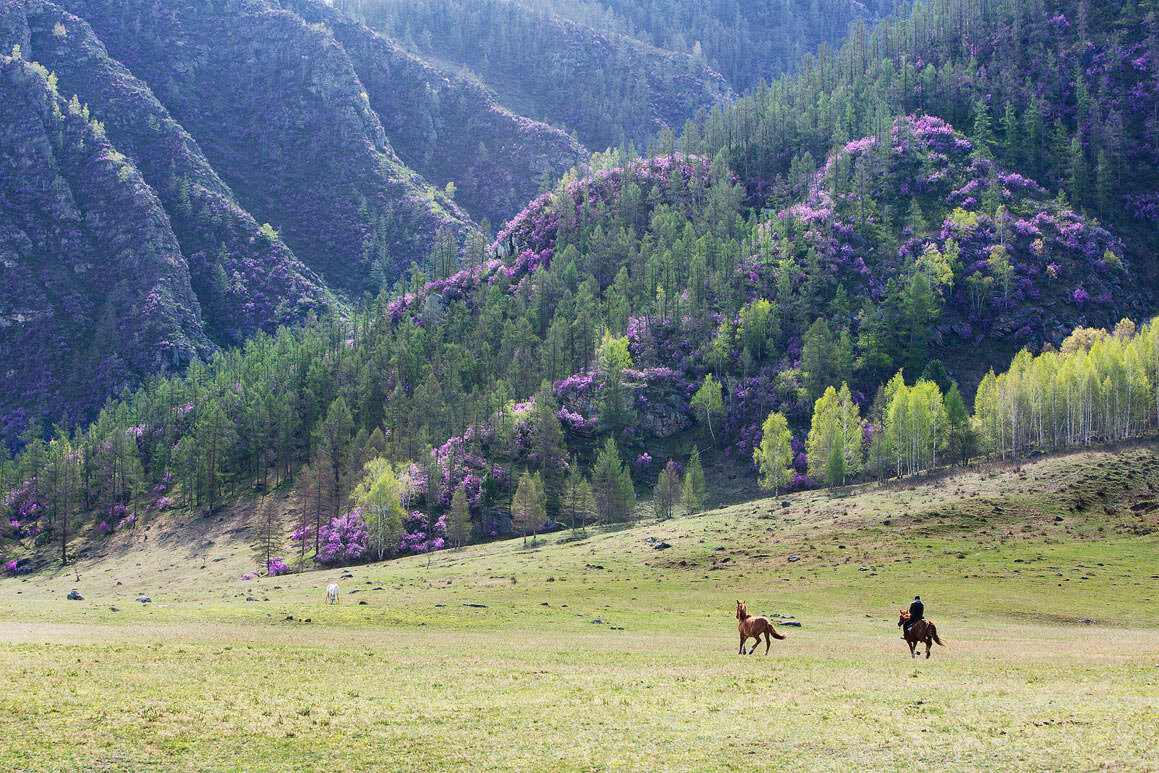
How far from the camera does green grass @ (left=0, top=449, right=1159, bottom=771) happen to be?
22.7 metres

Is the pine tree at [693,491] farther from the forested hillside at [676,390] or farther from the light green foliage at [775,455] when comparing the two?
the light green foliage at [775,455]

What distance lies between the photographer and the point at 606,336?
544 feet

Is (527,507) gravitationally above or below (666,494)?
below

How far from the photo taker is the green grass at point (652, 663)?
2273 centimetres

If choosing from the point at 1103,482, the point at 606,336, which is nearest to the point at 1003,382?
the point at 1103,482

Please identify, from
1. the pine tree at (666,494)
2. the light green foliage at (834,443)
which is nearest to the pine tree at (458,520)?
the pine tree at (666,494)

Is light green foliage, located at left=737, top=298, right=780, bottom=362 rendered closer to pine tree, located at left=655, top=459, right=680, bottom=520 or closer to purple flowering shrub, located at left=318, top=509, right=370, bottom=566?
pine tree, located at left=655, top=459, right=680, bottom=520

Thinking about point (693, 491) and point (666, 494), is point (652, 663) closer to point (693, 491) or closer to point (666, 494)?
point (666, 494)

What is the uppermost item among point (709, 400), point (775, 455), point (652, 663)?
point (709, 400)

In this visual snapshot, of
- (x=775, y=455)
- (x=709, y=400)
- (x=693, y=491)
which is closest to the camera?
(x=693, y=491)

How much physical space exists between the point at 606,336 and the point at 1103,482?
9099 centimetres

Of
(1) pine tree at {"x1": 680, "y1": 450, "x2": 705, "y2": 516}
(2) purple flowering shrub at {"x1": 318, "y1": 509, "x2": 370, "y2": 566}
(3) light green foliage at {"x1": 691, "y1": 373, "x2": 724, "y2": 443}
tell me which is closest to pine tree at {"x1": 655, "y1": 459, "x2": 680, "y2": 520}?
(1) pine tree at {"x1": 680, "y1": 450, "x2": 705, "y2": 516}

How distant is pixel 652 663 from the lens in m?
39.3

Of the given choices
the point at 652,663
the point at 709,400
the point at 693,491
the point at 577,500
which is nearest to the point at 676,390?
the point at 709,400
